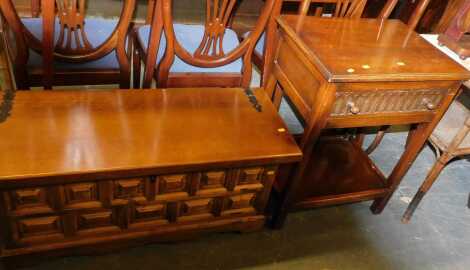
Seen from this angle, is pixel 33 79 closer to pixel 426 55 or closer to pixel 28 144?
pixel 28 144

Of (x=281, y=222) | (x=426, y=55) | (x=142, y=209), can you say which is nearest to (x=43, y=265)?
(x=142, y=209)

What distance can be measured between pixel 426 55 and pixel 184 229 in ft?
3.30

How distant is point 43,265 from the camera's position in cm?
130

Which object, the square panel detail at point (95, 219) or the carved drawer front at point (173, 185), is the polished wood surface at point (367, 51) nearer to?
the carved drawer front at point (173, 185)

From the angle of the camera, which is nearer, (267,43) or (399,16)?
(267,43)

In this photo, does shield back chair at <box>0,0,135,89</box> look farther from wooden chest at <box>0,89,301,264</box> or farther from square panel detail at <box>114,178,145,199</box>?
square panel detail at <box>114,178,145,199</box>

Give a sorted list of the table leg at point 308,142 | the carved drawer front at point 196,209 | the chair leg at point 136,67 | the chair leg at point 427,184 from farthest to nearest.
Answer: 1. the chair leg at point 136,67
2. the chair leg at point 427,184
3. the carved drawer front at point 196,209
4. the table leg at point 308,142

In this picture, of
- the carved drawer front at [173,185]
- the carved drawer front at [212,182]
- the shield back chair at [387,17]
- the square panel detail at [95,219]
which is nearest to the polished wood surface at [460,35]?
the shield back chair at [387,17]

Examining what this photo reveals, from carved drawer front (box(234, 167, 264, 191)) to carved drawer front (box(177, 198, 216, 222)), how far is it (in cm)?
11

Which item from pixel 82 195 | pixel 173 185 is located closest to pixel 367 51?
pixel 173 185

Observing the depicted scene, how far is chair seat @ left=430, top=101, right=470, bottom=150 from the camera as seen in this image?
1563 millimetres

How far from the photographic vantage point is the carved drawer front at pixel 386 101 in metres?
1.22

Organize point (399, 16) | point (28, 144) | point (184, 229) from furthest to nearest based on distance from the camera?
point (399, 16) < point (184, 229) < point (28, 144)

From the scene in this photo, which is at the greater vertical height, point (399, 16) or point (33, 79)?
point (399, 16)
